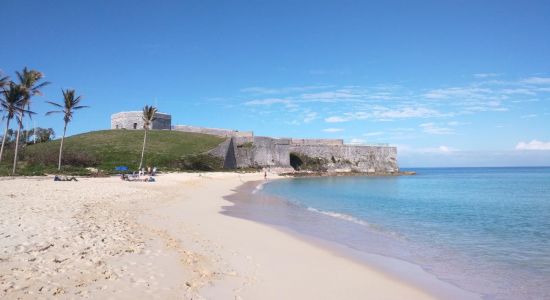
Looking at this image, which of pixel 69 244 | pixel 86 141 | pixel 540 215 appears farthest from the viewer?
pixel 86 141

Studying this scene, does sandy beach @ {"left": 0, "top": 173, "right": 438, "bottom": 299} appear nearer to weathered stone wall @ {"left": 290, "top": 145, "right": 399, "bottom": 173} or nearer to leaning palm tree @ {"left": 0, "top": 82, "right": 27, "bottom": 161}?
leaning palm tree @ {"left": 0, "top": 82, "right": 27, "bottom": 161}

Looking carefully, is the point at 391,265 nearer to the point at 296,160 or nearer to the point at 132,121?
the point at 296,160

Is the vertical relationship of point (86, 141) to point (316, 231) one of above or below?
above

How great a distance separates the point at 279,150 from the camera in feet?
221

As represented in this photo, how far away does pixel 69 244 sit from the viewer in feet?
24.3

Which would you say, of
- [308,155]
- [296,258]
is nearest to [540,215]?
[296,258]

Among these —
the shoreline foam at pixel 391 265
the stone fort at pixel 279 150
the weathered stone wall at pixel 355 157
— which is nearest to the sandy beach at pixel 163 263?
the shoreline foam at pixel 391 265

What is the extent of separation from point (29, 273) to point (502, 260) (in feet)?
30.0

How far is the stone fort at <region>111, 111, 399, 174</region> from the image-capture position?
64188mm

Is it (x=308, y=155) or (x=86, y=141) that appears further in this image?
(x=308, y=155)

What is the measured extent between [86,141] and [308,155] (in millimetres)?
36541

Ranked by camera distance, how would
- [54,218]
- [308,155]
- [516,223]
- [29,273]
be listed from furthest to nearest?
[308,155] → [516,223] → [54,218] → [29,273]

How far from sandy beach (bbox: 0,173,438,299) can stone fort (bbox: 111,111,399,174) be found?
47188 millimetres

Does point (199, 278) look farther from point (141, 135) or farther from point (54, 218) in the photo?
point (141, 135)
